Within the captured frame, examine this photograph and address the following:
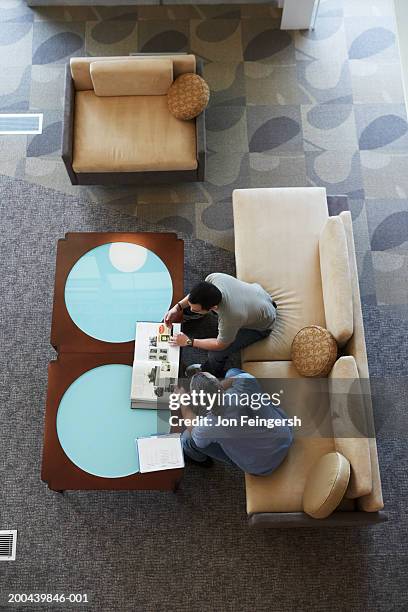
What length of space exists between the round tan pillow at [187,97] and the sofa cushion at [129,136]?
83 mm

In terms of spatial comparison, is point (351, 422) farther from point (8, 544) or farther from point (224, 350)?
point (8, 544)

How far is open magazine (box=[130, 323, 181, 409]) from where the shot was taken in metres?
3.46

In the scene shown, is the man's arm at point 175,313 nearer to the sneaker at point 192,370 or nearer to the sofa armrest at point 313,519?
the sneaker at point 192,370

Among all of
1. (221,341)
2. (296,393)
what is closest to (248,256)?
(221,341)

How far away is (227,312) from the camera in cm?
344

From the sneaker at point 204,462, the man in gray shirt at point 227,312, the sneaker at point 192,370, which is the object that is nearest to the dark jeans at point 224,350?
the man in gray shirt at point 227,312

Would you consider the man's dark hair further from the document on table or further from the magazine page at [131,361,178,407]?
the document on table

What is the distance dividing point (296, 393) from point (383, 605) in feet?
4.11

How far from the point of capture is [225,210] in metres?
4.49

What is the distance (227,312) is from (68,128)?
1.67m

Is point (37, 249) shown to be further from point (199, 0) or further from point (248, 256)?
point (199, 0)

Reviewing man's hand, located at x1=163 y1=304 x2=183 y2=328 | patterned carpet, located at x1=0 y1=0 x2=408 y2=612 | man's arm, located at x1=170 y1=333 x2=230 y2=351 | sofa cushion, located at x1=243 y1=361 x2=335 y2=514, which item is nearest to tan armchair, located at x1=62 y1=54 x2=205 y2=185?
patterned carpet, located at x1=0 y1=0 x2=408 y2=612

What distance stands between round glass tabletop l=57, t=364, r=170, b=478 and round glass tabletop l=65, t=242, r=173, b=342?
250mm

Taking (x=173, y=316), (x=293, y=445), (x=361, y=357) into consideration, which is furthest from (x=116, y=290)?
(x=361, y=357)
